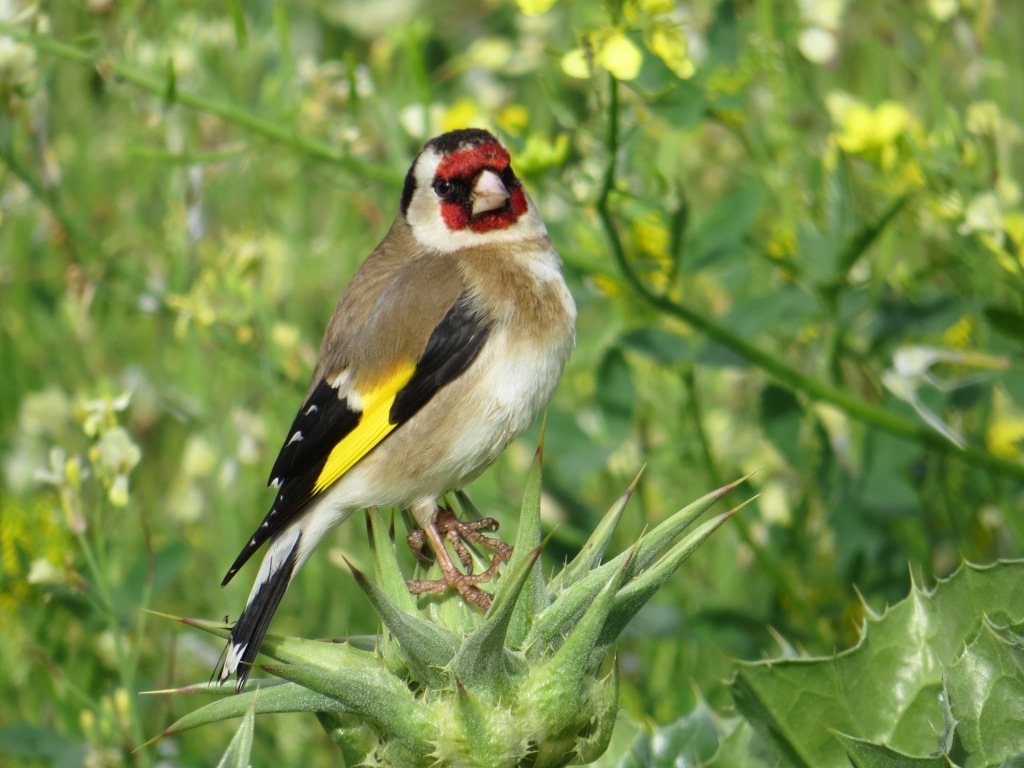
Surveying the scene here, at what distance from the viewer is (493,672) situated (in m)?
1.75

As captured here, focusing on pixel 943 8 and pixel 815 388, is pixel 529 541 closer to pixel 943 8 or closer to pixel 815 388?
pixel 815 388

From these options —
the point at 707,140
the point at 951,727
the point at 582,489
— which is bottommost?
the point at 582,489

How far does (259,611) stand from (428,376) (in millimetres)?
760

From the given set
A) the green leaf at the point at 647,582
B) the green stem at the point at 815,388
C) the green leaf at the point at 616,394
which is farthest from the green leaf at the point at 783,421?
the green leaf at the point at 647,582

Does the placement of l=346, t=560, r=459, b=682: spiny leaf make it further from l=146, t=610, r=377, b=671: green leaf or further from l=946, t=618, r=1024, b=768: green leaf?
l=946, t=618, r=1024, b=768: green leaf

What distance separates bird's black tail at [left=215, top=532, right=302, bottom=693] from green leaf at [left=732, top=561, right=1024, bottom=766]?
2.60ft

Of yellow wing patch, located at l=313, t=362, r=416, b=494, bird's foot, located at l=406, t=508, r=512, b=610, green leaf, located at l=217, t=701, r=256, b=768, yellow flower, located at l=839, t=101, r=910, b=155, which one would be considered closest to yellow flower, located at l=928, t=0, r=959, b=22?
yellow flower, located at l=839, t=101, r=910, b=155

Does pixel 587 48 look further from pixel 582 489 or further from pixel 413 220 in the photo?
pixel 582 489

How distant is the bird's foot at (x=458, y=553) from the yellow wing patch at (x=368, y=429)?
0.23 meters

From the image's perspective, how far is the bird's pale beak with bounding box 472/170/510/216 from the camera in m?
3.03

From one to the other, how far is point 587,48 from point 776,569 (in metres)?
1.51

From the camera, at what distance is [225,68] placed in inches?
172

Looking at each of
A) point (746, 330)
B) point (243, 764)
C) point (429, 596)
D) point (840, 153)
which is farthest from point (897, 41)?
point (243, 764)

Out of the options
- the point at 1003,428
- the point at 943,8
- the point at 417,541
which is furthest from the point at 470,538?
the point at 1003,428
